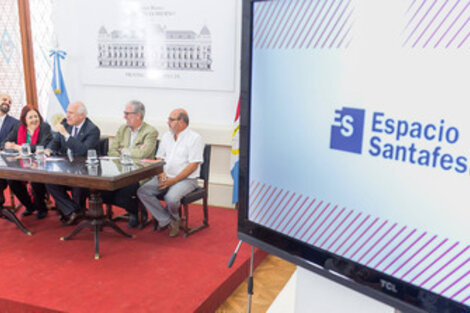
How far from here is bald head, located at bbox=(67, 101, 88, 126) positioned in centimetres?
401

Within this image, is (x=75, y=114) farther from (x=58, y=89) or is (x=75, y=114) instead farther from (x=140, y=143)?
(x=58, y=89)

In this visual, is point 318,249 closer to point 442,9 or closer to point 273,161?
point 273,161

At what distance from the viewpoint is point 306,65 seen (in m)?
0.84

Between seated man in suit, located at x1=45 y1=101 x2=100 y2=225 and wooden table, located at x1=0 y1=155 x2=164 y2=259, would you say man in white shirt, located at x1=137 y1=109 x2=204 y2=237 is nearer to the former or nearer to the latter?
wooden table, located at x1=0 y1=155 x2=164 y2=259

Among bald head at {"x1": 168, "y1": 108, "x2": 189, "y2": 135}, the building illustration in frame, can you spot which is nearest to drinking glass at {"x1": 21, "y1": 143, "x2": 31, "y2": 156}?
bald head at {"x1": 168, "y1": 108, "x2": 189, "y2": 135}

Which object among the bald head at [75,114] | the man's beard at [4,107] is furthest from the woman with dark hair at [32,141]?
the man's beard at [4,107]

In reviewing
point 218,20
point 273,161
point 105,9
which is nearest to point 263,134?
point 273,161

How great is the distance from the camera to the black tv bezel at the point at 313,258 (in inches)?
27.7

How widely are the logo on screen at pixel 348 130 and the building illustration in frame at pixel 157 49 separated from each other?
433cm

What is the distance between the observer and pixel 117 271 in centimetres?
314

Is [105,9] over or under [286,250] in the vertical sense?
over

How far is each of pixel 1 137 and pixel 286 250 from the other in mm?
4788

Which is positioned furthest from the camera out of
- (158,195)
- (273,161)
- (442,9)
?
(158,195)

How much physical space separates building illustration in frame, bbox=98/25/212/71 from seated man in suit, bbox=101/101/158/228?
1.18 metres
